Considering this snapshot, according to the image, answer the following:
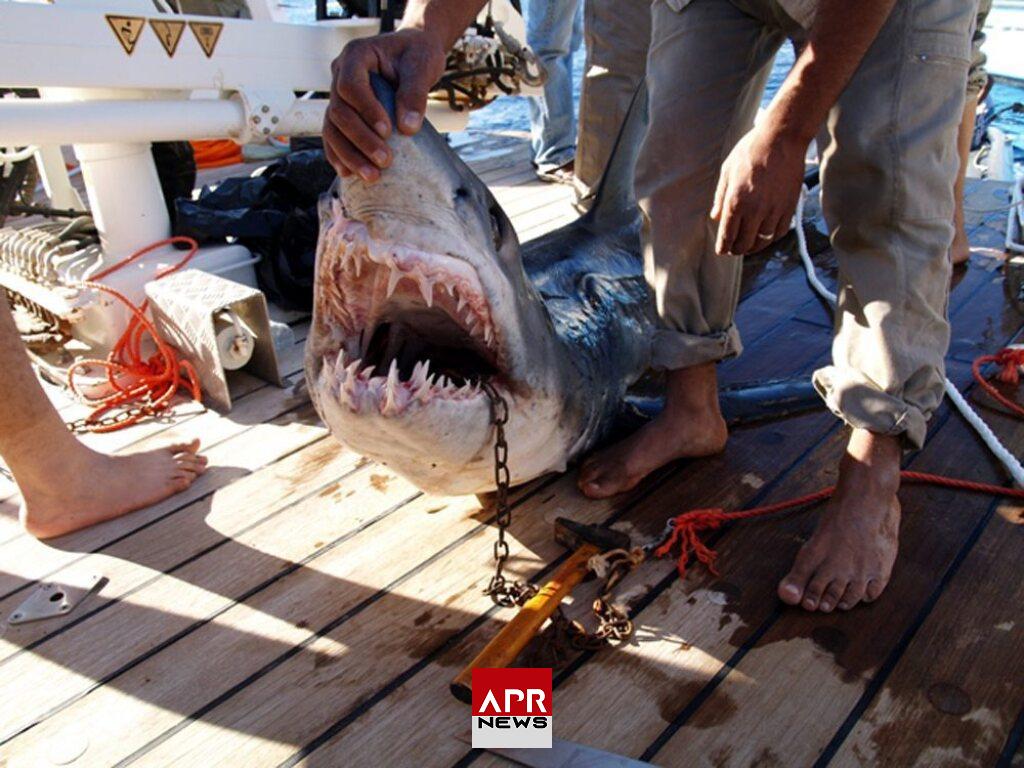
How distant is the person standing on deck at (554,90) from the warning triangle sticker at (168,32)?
8.22ft

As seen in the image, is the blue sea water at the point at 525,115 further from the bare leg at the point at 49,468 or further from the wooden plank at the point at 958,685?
the wooden plank at the point at 958,685

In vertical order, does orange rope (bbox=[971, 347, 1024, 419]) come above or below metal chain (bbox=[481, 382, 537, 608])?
below

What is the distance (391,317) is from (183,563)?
2.62ft

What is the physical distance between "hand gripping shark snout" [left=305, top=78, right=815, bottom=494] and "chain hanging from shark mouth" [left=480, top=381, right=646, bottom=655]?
3cm

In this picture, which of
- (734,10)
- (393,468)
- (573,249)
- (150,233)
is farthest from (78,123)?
(734,10)

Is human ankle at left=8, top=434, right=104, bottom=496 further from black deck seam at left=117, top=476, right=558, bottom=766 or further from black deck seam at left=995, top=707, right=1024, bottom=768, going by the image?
black deck seam at left=995, top=707, right=1024, bottom=768

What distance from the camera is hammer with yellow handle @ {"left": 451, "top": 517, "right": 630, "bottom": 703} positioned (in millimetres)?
1545

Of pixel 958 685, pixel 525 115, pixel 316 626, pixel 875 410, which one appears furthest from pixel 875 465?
pixel 525 115

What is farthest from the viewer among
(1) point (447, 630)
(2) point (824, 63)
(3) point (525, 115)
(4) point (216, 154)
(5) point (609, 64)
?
(3) point (525, 115)

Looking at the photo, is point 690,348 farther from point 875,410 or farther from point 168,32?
point 168,32

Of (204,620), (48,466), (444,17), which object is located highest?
(444,17)

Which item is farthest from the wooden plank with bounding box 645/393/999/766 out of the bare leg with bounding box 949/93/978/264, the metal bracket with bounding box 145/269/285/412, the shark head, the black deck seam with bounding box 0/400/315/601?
the bare leg with bounding box 949/93/978/264

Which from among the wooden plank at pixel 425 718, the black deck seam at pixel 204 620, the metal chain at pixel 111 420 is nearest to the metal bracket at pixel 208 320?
the metal chain at pixel 111 420

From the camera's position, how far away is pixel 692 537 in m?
1.96
